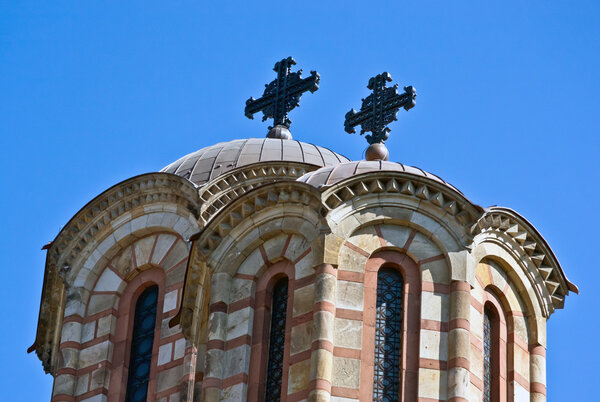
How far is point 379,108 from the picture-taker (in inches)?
1865

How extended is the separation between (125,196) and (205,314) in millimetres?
4535

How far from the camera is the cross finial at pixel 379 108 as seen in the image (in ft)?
154

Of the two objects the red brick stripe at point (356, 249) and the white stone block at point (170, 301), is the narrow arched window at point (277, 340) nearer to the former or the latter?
the red brick stripe at point (356, 249)

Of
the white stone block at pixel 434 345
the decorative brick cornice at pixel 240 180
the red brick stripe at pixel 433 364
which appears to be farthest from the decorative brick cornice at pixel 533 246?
the decorative brick cornice at pixel 240 180

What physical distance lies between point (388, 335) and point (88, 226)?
26.3ft

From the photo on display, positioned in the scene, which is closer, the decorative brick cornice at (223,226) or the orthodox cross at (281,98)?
the decorative brick cornice at (223,226)

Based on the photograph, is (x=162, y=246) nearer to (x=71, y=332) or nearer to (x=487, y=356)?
(x=71, y=332)

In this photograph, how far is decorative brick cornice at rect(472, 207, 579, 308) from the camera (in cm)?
4347

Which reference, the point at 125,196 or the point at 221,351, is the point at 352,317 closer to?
the point at 221,351

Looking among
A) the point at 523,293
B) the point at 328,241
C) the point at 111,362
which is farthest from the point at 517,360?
the point at 111,362

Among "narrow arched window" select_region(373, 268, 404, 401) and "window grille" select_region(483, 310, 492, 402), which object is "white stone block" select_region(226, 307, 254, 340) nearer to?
"narrow arched window" select_region(373, 268, 404, 401)

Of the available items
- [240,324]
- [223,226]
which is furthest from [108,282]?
[240,324]

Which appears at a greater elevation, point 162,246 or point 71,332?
point 162,246

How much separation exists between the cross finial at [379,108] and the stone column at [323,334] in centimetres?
507
